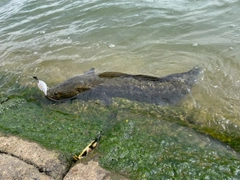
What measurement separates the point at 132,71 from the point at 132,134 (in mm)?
2906

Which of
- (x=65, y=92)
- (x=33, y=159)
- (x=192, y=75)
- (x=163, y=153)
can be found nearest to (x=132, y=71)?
(x=192, y=75)

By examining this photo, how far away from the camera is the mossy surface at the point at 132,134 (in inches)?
135

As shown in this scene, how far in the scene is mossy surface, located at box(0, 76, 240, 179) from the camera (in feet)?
11.3

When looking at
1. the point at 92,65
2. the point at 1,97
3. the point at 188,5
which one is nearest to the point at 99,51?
the point at 92,65

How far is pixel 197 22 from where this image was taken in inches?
331

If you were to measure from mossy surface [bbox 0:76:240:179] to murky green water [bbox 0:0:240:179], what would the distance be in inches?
0.6

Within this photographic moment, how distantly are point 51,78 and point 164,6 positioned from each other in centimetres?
527

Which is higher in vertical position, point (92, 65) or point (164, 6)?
point (164, 6)

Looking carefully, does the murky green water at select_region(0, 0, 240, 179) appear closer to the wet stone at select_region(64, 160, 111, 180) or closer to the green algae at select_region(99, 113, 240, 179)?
the green algae at select_region(99, 113, 240, 179)

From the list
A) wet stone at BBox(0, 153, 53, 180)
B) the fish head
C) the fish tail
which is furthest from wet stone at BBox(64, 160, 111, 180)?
the fish tail

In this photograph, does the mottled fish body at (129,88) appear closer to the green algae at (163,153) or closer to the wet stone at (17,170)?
the green algae at (163,153)

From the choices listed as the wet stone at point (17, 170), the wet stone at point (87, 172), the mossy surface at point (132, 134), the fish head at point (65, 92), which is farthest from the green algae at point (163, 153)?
the fish head at point (65, 92)

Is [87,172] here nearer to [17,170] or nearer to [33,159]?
[33,159]

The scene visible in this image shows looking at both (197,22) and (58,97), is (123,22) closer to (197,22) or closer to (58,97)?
(197,22)
